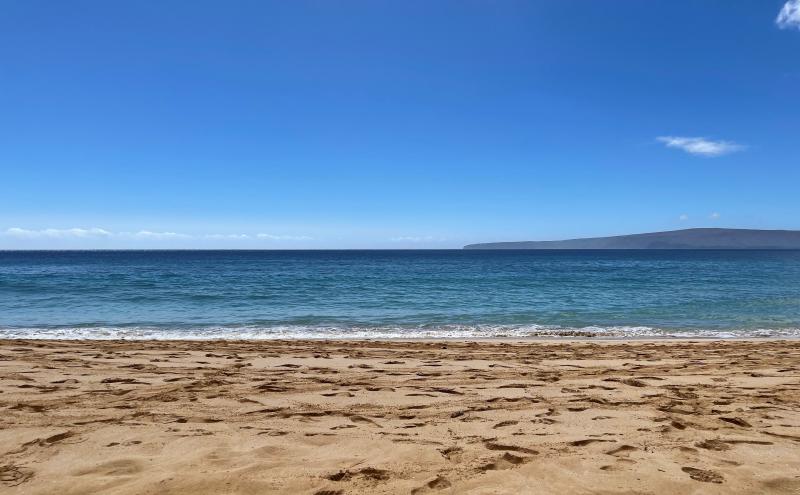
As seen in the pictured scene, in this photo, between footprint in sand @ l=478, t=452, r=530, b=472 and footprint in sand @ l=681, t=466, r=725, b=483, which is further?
footprint in sand @ l=478, t=452, r=530, b=472

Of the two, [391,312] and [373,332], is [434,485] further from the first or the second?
[391,312]

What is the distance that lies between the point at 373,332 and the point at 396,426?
10507mm

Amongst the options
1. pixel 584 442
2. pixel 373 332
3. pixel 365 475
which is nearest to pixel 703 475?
pixel 584 442

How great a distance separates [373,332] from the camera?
15.8m

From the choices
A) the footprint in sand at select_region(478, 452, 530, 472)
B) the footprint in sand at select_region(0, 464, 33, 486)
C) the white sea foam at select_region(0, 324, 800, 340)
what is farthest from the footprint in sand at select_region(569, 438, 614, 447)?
the white sea foam at select_region(0, 324, 800, 340)

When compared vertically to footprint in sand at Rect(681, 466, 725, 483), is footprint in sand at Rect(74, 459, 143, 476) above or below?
→ above

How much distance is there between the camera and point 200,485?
392 centimetres

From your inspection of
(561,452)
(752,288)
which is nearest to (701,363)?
(561,452)

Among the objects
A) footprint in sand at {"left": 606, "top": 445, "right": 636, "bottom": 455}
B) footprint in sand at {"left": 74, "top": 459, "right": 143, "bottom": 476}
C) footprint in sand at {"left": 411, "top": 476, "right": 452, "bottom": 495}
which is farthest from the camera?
footprint in sand at {"left": 606, "top": 445, "right": 636, "bottom": 455}

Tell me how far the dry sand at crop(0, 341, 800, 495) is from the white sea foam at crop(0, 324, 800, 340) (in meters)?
5.60

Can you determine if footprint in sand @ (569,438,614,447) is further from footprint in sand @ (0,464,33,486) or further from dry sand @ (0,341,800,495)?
footprint in sand @ (0,464,33,486)

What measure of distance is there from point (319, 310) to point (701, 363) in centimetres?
1499

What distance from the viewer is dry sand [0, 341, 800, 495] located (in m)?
4.02

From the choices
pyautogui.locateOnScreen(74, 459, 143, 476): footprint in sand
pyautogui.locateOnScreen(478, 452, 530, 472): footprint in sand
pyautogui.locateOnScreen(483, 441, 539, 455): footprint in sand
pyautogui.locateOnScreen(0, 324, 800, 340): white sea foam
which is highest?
pyautogui.locateOnScreen(74, 459, 143, 476): footprint in sand
